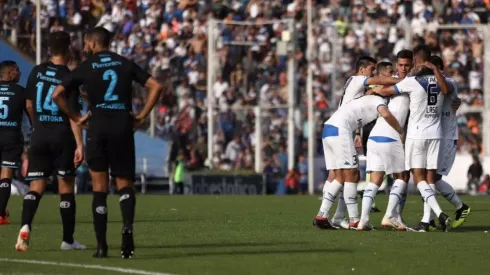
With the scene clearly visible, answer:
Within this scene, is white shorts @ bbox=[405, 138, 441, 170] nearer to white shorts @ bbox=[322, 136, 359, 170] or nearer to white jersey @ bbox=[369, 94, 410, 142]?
white jersey @ bbox=[369, 94, 410, 142]

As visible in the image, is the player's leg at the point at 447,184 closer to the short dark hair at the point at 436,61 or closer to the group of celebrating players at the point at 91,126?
the short dark hair at the point at 436,61

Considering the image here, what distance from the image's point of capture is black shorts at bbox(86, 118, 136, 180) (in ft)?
41.6

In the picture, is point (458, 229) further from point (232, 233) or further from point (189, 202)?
point (189, 202)

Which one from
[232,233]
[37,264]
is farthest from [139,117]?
[232,233]

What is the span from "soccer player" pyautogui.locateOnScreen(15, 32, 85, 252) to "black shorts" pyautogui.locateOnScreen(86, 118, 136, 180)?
129cm

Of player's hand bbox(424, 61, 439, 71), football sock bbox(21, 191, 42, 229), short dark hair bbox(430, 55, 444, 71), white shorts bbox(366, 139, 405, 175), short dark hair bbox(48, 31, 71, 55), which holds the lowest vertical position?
football sock bbox(21, 191, 42, 229)

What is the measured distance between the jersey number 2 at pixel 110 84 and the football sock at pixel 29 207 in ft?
6.08

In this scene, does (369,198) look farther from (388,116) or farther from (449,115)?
(449,115)

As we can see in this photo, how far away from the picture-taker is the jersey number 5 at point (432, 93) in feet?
55.2

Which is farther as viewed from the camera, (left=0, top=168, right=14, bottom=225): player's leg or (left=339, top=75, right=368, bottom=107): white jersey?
(left=0, top=168, right=14, bottom=225): player's leg

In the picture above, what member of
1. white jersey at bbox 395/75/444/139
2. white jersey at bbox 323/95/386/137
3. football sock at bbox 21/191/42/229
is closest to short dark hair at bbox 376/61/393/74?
white jersey at bbox 323/95/386/137

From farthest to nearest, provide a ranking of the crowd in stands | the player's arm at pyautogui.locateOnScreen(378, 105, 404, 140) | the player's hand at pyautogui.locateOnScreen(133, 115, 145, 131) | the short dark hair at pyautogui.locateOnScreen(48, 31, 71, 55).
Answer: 1. the crowd in stands
2. the player's arm at pyautogui.locateOnScreen(378, 105, 404, 140)
3. the short dark hair at pyautogui.locateOnScreen(48, 31, 71, 55)
4. the player's hand at pyautogui.locateOnScreen(133, 115, 145, 131)

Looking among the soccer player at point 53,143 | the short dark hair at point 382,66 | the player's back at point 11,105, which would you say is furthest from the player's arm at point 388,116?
the player's back at point 11,105

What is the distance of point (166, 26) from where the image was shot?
42.8m
